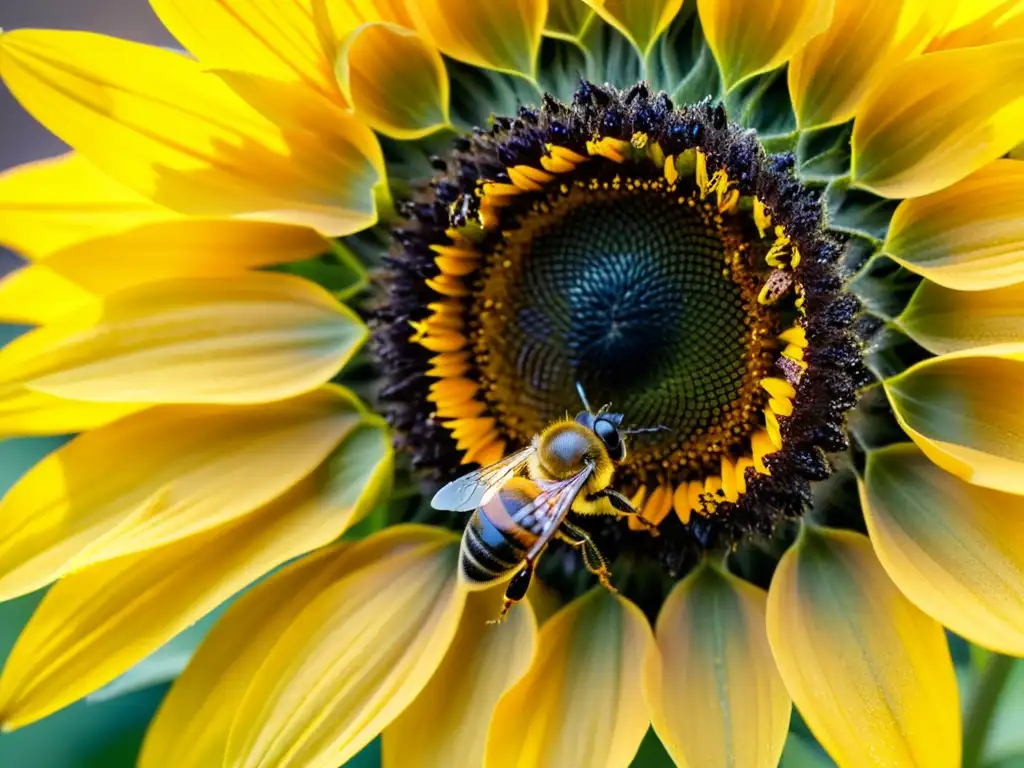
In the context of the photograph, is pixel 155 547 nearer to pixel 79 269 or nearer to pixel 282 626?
pixel 282 626

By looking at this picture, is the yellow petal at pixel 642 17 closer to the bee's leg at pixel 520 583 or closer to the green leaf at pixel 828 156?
the green leaf at pixel 828 156

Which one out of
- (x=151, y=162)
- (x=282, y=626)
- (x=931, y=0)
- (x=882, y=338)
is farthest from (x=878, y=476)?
(x=151, y=162)

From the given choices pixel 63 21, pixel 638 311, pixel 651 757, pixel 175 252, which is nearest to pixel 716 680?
pixel 651 757

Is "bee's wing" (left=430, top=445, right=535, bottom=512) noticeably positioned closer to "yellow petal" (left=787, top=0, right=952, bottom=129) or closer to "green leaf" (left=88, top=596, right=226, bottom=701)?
"green leaf" (left=88, top=596, right=226, bottom=701)

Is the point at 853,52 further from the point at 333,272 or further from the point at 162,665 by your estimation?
the point at 162,665

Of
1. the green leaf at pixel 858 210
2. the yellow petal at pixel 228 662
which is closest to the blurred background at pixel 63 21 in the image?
the yellow petal at pixel 228 662

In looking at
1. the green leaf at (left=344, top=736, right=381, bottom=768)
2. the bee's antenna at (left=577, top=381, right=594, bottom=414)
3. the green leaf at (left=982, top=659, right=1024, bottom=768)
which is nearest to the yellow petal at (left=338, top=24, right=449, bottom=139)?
the bee's antenna at (left=577, top=381, right=594, bottom=414)
